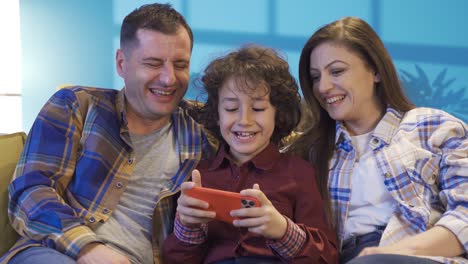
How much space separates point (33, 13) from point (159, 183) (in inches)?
102

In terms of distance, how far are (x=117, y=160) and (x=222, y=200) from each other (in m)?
0.51

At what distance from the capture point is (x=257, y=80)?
1.64 m

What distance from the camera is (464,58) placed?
3.79m

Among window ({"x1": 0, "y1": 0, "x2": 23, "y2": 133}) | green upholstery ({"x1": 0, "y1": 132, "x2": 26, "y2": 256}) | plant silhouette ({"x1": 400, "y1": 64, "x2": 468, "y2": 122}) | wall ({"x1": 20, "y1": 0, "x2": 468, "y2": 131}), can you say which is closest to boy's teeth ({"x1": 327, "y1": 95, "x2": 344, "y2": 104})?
green upholstery ({"x1": 0, "y1": 132, "x2": 26, "y2": 256})

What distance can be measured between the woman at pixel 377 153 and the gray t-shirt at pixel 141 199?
433 mm

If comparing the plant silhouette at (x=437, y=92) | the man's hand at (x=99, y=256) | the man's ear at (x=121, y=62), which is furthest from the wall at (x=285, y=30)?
the man's hand at (x=99, y=256)

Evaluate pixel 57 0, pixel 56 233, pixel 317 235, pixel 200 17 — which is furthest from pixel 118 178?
pixel 57 0

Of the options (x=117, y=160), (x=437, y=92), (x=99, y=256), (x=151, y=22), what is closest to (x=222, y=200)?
(x=99, y=256)

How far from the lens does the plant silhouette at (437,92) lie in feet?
12.3

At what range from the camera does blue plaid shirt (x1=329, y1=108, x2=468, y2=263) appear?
5.04ft

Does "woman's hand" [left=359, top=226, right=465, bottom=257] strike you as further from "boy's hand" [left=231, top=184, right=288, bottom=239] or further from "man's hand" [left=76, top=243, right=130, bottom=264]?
"man's hand" [left=76, top=243, right=130, bottom=264]

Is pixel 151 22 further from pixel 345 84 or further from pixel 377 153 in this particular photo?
pixel 377 153

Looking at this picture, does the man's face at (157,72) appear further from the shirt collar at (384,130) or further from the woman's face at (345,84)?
the shirt collar at (384,130)

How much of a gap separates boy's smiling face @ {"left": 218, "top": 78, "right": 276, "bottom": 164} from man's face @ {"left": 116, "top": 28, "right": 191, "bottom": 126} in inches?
9.6
